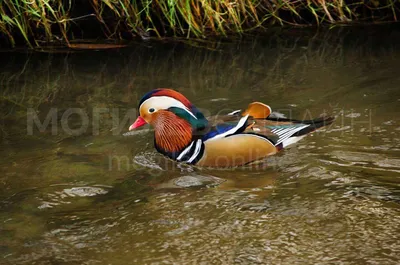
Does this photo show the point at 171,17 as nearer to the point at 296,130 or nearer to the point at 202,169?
the point at 296,130

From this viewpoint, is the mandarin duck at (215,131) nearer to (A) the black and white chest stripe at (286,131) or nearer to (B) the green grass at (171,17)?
(A) the black and white chest stripe at (286,131)

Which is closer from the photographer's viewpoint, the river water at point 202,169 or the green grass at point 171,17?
the river water at point 202,169

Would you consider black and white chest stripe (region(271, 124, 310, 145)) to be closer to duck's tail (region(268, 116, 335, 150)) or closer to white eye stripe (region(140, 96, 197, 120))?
duck's tail (region(268, 116, 335, 150))

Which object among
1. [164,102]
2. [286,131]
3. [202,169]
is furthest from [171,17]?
[202,169]

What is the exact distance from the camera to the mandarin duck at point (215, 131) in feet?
18.0

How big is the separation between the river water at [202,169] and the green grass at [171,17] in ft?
0.87

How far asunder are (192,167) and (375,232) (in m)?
1.71

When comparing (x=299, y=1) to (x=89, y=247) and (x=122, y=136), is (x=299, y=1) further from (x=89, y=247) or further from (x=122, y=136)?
(x=89, y=247)

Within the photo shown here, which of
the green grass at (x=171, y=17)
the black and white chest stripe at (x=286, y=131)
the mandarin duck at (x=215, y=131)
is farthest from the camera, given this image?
the green grass at (x=171, y=17)

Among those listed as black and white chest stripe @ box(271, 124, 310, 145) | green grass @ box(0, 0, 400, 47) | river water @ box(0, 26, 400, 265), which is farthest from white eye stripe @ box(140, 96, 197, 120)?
green grass @ box(0, 0, 400, 47)

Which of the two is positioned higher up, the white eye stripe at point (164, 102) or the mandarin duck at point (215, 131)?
the white eye stripe at point (164, 102)

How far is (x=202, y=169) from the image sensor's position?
5520mm

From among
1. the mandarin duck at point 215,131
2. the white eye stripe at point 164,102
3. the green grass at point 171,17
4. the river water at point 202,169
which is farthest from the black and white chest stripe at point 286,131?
the green grass at point 171,17

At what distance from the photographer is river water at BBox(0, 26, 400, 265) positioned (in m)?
4.27
